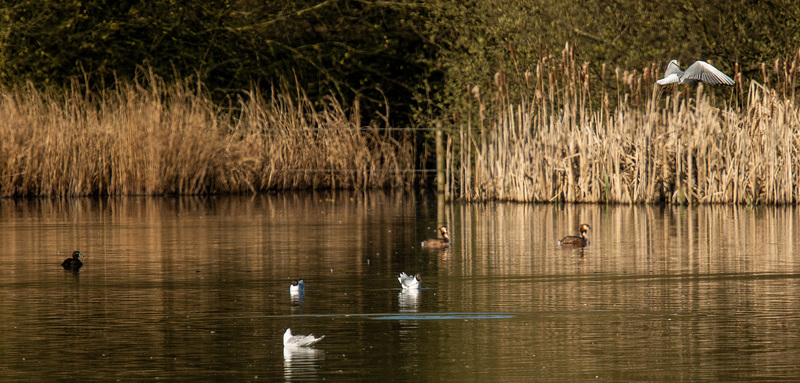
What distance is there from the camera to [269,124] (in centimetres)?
2875

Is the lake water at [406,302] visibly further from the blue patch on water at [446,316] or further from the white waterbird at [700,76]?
the white waterbird at [700,76]

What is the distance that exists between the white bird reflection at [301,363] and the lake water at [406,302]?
2 cm

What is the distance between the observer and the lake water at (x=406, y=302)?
7.40 meters

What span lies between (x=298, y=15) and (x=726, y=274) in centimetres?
2109

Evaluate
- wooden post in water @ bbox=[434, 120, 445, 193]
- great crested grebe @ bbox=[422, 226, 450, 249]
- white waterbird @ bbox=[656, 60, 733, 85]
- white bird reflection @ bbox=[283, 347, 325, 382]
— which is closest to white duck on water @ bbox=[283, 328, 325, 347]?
white bird reflection @ bbox=[283, 347, 325, 382]

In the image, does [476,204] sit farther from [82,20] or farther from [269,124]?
[82,20]

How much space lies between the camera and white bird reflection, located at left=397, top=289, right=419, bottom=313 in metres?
9.58

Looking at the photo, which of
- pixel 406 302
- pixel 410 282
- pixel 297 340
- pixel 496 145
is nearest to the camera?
pixel 297 340

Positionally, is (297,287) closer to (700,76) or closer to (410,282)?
(410,282)

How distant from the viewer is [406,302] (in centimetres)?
990

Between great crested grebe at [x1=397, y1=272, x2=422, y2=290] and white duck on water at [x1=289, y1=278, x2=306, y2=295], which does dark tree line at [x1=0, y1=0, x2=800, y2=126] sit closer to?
great crested grebe at [x1=397, y1=272, x2=422, y2=290]

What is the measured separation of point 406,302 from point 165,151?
15914 millimetres

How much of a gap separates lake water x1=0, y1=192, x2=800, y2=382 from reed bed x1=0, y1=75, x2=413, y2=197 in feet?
22.7

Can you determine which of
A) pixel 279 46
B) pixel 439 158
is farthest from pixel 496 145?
pixel 279 46
